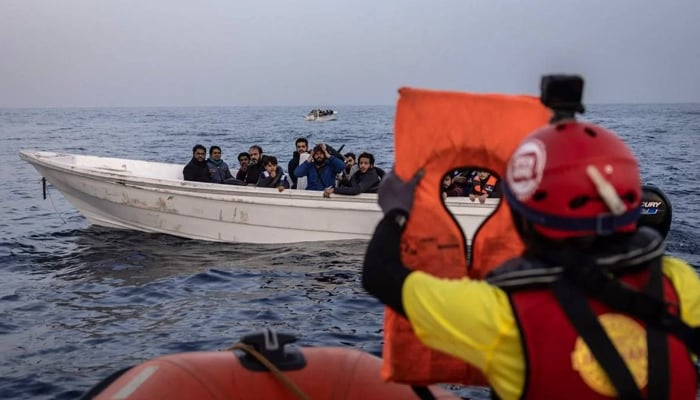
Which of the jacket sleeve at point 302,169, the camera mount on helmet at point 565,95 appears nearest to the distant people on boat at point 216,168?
the jacket sleeve at point 302,169

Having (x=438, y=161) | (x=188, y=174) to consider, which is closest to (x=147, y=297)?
(x=188, y=174)

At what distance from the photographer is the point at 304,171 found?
38.4 ft

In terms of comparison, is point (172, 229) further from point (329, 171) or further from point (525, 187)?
point (525, 187)

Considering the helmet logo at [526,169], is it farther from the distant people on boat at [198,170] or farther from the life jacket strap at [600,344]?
the distant people on boat at [198,170]

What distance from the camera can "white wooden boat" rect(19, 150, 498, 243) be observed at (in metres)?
11.0

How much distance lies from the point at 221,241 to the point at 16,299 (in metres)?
3.62

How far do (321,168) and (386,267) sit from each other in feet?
31.0

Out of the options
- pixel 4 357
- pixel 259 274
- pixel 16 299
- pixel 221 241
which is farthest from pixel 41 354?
pixel 221 241

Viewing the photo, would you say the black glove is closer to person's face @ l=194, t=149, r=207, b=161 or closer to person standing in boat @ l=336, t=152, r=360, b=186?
person standing in boat @ l=336, t=152, r=360, b=186

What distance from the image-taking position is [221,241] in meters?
11.9

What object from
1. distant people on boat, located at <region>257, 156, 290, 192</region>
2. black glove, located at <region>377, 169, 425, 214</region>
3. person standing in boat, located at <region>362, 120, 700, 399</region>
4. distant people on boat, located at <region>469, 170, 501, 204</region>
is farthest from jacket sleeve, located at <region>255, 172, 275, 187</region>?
person standing in boat, located at <region>362, 120, 700, 399</region>

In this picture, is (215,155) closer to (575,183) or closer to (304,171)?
(304,171)

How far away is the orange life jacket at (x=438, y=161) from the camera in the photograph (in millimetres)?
2807

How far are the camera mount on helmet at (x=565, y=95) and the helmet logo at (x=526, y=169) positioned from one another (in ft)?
0.86
